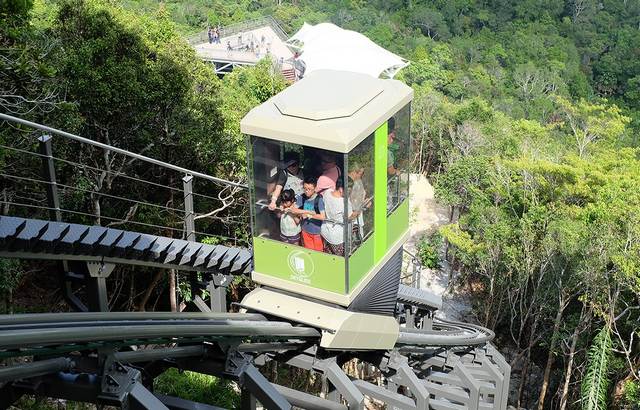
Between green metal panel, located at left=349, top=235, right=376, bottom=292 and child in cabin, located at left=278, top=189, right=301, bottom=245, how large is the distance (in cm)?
56

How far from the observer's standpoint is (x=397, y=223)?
780 centimetres

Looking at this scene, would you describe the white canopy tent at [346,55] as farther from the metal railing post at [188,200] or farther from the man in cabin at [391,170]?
the metal railing post at [188,200]

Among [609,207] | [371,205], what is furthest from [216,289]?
[609,207]

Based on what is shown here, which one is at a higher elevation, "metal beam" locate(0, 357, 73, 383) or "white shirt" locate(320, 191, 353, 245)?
"metal beam" locate(0, 357, 73, 383)

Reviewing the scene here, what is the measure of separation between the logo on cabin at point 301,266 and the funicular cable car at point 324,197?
0.03 feet

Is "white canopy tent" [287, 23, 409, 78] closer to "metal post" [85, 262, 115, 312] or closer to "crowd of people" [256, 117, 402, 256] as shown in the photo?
"crowd of people" [256, 117, 402, 256]

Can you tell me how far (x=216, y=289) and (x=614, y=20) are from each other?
237 ft

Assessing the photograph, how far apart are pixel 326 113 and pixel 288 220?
1097mm

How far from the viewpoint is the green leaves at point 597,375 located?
1423cm

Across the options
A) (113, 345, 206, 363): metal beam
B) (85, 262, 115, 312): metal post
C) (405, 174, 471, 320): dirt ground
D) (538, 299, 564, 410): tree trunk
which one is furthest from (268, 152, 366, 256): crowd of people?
(405, 174, 471, 320): dirt ground

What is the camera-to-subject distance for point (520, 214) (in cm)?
2027

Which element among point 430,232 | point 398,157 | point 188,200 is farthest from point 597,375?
point 430,232

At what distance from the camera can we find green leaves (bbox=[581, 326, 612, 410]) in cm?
1423

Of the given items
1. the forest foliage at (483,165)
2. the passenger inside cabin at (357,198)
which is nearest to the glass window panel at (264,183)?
the passenger inside cabin at (357,198)
